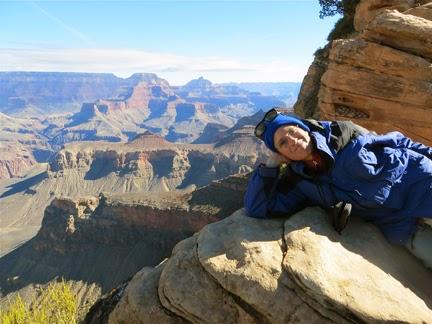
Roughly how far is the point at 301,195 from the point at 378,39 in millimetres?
9758

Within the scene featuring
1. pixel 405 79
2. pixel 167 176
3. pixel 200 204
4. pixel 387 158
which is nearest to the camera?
pixel 387 158

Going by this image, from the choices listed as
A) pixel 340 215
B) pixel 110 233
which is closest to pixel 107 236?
pixel 110 233

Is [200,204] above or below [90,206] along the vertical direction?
above

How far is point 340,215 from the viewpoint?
6527mm

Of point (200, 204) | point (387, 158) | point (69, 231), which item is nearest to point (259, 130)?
point (387, 158)

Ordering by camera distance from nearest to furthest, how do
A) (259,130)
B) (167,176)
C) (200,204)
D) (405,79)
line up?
(259,130) → (405,79) → (200,204) → (167,176)

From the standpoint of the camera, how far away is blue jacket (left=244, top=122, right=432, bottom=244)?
636 centimetres

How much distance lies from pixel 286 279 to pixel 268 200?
146 centimetres

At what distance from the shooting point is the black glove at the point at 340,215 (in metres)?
6.42

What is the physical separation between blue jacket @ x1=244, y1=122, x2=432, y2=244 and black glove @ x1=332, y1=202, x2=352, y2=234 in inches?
4.9

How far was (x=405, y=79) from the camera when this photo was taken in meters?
14.2

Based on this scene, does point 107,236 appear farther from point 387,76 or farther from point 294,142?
point 294,142

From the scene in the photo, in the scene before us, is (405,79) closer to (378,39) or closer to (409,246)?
(378,39)

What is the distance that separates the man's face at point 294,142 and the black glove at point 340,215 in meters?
0.91
